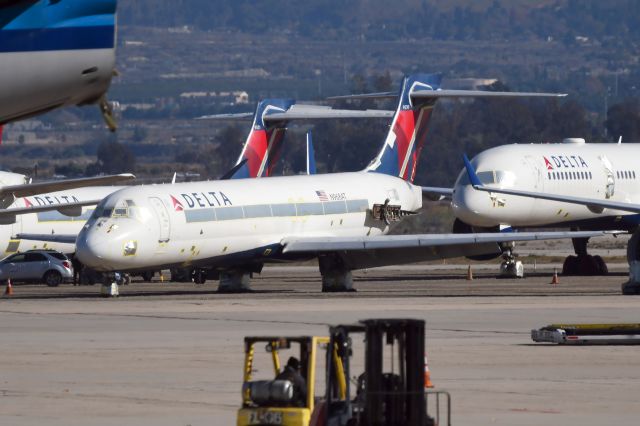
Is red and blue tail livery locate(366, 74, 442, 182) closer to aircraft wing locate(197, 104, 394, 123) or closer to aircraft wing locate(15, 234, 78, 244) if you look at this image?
aircraft wing locate(197, 104, 394, 123)

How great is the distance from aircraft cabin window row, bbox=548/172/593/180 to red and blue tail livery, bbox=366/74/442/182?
15.7 ft

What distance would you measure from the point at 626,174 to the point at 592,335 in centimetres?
3028

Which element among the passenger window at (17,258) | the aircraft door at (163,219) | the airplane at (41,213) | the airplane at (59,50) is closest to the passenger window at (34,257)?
the passenger window at (17,258)

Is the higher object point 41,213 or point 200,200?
point 41,213

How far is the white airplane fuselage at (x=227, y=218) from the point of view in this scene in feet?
136

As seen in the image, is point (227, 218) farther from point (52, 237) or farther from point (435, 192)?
point (435, 192)

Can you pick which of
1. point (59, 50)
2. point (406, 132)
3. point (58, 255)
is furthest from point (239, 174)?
point (59, 50)

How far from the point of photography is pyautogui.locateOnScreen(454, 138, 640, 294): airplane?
51000 millimetres

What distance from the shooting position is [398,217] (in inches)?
1964

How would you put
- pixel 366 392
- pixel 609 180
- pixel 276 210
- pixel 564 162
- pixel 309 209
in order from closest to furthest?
pixel 366 392 < pixel 276 210 < pixel 309 209 < pixel 564 162 < pixel 609 180

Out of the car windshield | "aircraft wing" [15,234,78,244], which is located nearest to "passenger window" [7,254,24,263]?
the car windshield

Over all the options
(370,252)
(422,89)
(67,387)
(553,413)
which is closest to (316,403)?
(553,413)

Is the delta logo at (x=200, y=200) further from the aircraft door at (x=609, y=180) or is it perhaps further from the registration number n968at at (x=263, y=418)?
the registration number n968at at (x=263, y=418)

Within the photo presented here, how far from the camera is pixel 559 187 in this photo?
173 feet
